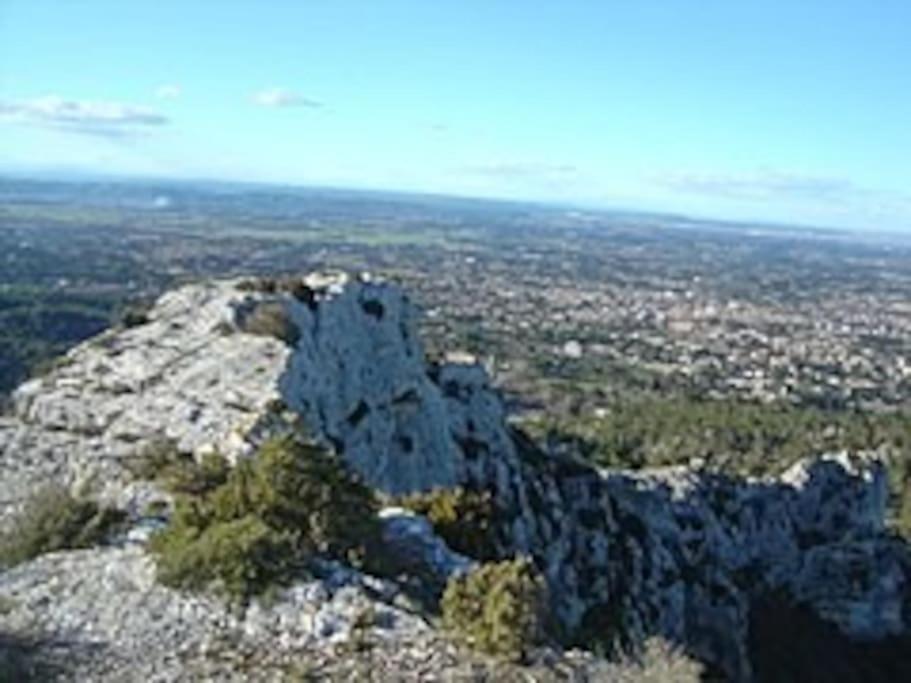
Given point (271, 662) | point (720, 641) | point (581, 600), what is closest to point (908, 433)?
point (720, 641)

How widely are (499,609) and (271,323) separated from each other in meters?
20.0

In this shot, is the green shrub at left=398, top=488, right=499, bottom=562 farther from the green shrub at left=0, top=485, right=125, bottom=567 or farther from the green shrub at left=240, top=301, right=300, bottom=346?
the green shrub at left=240, top=301, right=300, bottom=346

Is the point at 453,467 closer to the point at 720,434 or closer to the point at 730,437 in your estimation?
the point at 730,437

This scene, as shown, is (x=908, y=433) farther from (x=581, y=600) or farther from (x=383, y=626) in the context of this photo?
(x=383, y=626)

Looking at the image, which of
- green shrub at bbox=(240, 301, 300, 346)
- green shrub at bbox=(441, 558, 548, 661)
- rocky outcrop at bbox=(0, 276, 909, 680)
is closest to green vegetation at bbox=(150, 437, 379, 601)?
rocky outcrop at bbox=(0, 276, 909, 680)

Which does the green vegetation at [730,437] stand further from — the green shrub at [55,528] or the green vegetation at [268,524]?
the green shrub at [55,528]

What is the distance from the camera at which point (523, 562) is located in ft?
48.9

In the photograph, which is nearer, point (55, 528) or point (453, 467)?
point (55, 528)

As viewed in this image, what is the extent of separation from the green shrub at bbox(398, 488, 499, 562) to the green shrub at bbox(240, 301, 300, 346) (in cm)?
1210

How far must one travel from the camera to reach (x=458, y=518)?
67.3ft

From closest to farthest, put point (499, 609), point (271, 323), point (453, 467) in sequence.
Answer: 1. point (499, 609)
2. point (271, 323)
3. point (453, 467)

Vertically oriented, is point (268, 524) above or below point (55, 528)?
above

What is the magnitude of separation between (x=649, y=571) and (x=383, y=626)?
106 feet

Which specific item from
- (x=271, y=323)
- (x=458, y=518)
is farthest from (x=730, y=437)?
(x=458, y=518)
